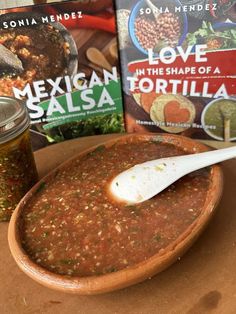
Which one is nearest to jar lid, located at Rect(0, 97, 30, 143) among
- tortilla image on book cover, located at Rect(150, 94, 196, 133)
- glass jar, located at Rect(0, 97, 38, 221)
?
glass jar, located at Rect(0, 97, 38, 221)

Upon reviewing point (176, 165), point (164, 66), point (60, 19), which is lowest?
point (176, 165)

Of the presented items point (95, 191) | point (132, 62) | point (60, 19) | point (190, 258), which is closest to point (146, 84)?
point (132, 62)

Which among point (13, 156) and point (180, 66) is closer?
point (13, 156)

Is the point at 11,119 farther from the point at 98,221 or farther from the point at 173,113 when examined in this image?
the point at 173,113

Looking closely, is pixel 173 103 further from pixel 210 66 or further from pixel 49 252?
pixel 49 252

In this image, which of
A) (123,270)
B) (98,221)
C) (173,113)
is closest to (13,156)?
(98,221)

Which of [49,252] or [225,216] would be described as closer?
[49,252]

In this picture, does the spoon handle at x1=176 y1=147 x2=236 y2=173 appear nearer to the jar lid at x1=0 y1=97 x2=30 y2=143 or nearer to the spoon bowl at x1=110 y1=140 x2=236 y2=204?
the spoon bowl at x1=110 y1=140 x2=236 y2=204
